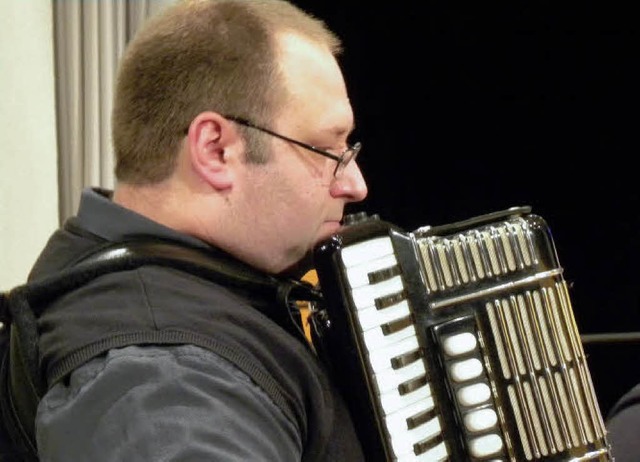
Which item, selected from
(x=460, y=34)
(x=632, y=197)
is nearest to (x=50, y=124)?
(x=460, y=34)

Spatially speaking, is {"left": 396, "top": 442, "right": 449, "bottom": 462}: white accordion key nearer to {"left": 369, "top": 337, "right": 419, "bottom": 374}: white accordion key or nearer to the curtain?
{"left": 369, "top": 337, "right": 419, "bottom": 374}: white accordion key

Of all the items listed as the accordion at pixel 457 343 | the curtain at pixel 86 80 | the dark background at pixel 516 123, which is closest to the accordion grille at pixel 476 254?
the accordion at pixel 457 343

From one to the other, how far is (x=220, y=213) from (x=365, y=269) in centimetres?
16

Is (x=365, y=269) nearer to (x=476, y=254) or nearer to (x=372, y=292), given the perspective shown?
(x=372, y=292)

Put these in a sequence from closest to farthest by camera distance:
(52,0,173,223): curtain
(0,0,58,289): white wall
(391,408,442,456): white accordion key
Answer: (391,408,442,456): white accordion key < (0,0,58,289): white wall < (52,0,173,223): curtain

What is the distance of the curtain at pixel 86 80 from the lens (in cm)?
195

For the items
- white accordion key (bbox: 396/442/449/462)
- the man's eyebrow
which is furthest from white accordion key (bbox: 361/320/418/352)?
the man's eyebrow

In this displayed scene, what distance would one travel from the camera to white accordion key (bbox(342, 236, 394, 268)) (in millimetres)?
893

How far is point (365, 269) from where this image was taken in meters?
0.90

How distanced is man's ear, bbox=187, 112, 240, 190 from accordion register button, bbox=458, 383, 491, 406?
328 millimetres

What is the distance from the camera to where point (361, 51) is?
8.25 ft

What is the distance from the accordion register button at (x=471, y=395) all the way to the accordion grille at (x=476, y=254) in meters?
0.11

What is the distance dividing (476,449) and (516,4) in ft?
5.75

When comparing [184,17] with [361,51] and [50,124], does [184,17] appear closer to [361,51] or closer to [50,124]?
[50,124]
